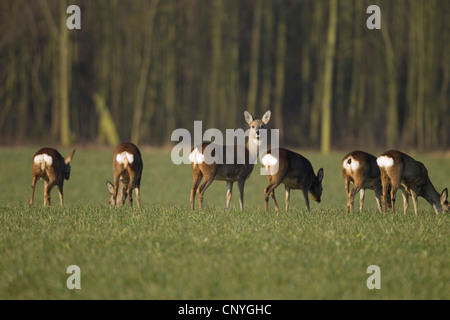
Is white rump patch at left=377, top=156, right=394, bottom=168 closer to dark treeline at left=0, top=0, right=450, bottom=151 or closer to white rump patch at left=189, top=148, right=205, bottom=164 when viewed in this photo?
white rump patch at left=189, top=148, right=205, bottom=164

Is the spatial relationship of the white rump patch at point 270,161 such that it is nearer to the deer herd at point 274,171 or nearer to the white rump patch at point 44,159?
the deer herd at point 274,171

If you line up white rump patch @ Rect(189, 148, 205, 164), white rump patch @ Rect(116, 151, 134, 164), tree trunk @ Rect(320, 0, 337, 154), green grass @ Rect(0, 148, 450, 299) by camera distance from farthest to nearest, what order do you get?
tree trunk @ Rect(320, 0, 337, 154)
white rump patch @ Rect(116, 151, 134, 164)
white rump patch @ Rect(189, 148, 205, 164)
green grass @ Rect(0, 148, 450, 299)

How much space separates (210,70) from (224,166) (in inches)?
1050

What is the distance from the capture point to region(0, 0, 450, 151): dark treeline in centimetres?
3553

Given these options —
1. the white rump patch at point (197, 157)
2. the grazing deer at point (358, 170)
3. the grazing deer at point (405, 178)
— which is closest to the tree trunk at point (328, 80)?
the grazing deer at point (405, 178)

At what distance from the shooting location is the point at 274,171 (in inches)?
563

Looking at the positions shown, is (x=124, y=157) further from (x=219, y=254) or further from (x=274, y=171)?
(x=219, y=254)

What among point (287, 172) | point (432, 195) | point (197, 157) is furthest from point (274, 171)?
point (432, 195)

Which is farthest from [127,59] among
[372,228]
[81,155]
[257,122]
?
[372,228]

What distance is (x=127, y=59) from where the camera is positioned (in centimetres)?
3888

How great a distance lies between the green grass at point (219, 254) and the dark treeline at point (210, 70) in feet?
73.7

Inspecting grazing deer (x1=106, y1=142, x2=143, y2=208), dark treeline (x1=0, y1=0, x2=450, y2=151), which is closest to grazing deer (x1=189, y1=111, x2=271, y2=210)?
grazing deer (x1=106, y1=142, x2=143, y2=208)

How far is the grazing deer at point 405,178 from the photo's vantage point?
14.2 m

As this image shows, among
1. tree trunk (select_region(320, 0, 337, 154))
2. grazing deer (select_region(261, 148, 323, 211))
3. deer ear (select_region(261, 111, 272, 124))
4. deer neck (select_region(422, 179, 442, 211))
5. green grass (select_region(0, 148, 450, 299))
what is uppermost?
tree trunk (select_region(320, 0, 337, 154))
